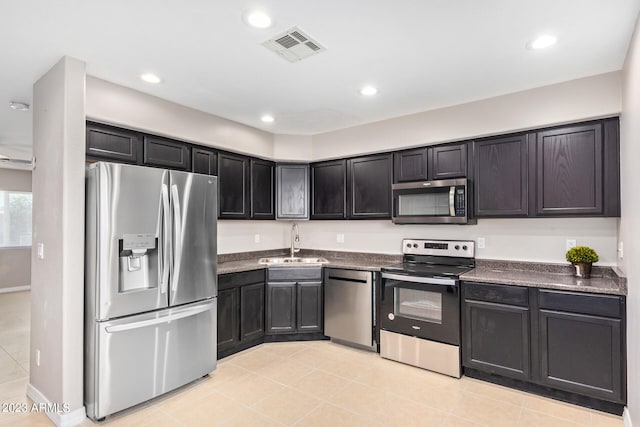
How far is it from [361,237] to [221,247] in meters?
1.77

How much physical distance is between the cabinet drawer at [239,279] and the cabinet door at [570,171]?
2.85 m

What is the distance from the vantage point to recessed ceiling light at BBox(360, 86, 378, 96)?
3.15 metres

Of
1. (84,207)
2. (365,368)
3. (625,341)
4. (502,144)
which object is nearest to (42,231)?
(84,207)

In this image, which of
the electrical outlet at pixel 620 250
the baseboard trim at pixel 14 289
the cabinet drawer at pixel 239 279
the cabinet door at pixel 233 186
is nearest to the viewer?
the electrical outlet at pixel 620 250

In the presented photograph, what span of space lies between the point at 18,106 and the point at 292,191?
9.86ft

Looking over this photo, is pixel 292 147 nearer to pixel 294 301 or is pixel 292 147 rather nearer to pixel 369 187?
pixel 369 187

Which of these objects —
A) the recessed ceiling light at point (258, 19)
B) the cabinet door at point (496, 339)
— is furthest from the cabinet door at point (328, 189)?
the recessed ceiling light at point (258, 19)

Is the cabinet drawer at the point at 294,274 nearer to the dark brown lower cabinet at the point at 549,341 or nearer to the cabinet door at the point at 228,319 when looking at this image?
the cabinet door at the point at 228,319

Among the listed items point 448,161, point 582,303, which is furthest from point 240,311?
point 582,303

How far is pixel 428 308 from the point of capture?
10.9 ft

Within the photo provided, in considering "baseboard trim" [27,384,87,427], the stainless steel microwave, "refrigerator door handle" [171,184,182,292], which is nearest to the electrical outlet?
the stainless steel microwave

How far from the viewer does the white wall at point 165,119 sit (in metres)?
2.86

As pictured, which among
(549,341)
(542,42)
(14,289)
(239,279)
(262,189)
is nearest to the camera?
(542,42)

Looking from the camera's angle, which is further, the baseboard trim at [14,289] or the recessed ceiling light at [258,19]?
the baseboard trim at [14,289]
